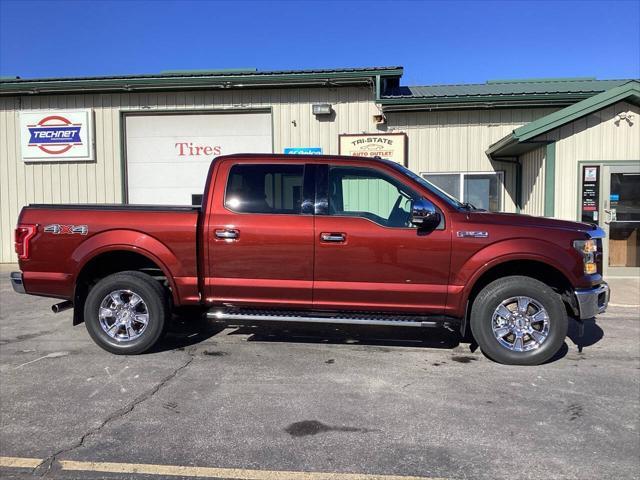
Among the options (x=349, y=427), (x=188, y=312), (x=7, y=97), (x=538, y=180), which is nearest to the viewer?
(x=349, y=427)

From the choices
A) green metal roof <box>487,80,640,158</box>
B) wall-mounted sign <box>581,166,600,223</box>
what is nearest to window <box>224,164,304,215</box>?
green metal roof <box>487,80,640,158</box>

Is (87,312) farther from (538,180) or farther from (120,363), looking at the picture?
(538,180)

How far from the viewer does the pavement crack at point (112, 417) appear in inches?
125

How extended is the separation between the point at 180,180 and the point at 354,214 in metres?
8.58

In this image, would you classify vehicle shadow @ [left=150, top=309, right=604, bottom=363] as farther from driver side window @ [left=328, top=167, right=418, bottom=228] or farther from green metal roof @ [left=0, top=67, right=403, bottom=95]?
green metal roof @ [left=0, top=67, right=403, bottom=95]

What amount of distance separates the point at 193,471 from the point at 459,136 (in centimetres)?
1020

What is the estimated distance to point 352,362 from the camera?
523 cm

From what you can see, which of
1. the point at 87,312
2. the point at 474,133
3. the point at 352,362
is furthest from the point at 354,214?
the point at 474,133

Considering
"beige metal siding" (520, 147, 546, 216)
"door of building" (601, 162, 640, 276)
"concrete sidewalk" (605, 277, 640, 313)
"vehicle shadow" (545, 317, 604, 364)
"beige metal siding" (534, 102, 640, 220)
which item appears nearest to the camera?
"vehicle shadow" (545, 317, 604, 364)

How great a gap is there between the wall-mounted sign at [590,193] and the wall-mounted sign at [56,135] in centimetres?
1117

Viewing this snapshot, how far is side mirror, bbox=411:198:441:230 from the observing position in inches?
195

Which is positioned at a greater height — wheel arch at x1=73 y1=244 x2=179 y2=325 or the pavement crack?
wheel arch at x1=73 y1=244 x2=179 y2=325

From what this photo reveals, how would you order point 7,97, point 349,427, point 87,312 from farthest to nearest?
point 7,97, point 87,312, point 349,427

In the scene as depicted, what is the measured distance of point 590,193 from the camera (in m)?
9.79
